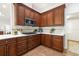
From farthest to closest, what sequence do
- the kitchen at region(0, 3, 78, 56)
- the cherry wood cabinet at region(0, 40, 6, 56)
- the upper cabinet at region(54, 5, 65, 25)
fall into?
the upper cabinet at region(54, 5, 65, 25)
the kitchen at region(0, 3, 78, 56)
the cherry wood cabinet at region(0, 40, 6, 56)

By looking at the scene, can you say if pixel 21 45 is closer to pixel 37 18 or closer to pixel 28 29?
pixel 28 29

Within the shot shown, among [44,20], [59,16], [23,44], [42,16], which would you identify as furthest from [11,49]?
[42,16]

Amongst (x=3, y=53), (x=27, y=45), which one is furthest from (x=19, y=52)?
(x=3, y=53)

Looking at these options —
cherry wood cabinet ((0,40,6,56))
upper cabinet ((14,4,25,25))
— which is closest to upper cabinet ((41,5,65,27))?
upper cabinet ((14,4,25,25))

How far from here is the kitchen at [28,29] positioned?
2.52 metres

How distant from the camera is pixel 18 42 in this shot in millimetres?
2689

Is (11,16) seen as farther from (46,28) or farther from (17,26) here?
(46,28)

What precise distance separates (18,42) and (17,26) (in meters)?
0.94

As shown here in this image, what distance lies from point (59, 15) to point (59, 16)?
0.15ft

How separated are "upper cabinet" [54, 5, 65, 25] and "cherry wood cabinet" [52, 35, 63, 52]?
2.41ft

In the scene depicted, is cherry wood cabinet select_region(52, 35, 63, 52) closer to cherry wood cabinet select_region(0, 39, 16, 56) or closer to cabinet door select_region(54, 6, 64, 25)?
cabinet door select_region(54, 6, 64, 25)

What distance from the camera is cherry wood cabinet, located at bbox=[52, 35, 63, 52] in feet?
11.0

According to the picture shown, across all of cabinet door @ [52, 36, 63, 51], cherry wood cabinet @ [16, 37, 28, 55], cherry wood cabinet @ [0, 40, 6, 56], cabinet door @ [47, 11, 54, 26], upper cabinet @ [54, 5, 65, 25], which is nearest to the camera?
cherry wood cabinet @ [0, 40, 6, 56]

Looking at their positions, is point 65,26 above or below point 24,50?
above
